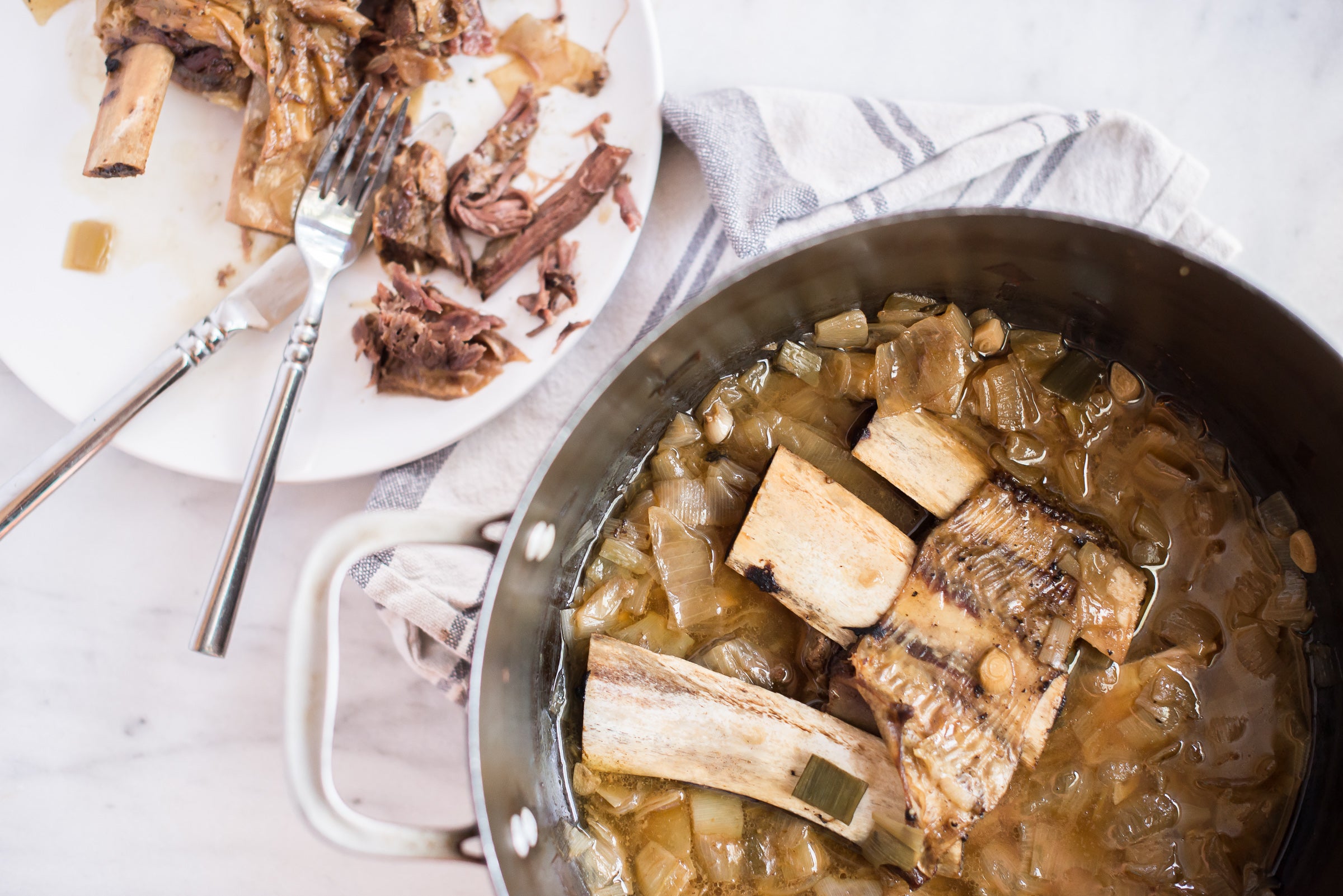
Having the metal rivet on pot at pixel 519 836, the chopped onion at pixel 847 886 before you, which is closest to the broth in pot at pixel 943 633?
the chopped onion at pixel 847 886

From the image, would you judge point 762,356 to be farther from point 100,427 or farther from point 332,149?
point 100,427

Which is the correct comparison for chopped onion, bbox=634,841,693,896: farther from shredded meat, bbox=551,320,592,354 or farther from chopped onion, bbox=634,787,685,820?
shredded meat, bbox=551,320,592,354

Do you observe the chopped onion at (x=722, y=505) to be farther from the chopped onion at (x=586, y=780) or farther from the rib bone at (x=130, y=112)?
the rib bone at (x=130, y=112)

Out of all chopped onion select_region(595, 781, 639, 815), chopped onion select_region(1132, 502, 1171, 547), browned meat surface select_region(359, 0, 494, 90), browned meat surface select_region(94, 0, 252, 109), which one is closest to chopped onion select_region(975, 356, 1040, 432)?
chopped onion select_region(1132, 502, 1171, 547)

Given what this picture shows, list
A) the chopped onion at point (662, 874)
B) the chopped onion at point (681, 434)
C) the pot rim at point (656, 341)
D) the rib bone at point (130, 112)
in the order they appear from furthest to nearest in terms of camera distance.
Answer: the rib bone at point (130, 112), the chopped onion at point (681, 434), the chopped onion at point (662, 874), the pot rim at point (656, 341)

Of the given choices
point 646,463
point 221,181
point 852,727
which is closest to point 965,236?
point 646,463

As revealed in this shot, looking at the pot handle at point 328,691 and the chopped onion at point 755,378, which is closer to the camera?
the pot handle at point 328,691
